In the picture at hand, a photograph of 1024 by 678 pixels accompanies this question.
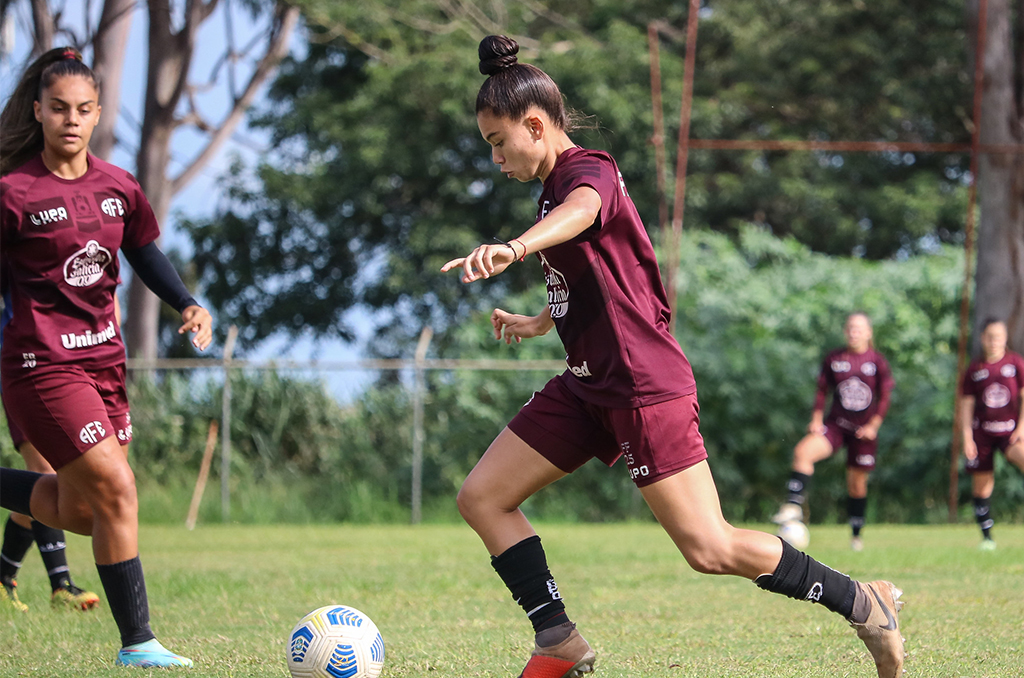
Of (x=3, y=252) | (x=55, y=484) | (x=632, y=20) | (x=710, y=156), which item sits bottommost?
(x=55, y=484)

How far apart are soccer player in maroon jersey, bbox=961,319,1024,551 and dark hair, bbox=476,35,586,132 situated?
7.85 metres

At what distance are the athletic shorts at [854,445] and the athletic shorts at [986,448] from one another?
90 cm

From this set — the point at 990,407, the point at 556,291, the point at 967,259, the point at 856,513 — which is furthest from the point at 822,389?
the point at 556,291

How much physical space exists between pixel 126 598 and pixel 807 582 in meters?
2.64

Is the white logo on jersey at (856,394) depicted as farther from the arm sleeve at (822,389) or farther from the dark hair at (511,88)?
→ the dark hair at (511,88)

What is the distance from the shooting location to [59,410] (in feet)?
14.2

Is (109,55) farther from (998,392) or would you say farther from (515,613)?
(515,613)

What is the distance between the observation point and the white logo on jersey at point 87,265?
4.45 m

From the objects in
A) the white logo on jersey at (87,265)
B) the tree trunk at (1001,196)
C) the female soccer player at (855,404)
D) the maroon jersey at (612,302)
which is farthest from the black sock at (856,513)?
the white logo on jersey at (87,265)

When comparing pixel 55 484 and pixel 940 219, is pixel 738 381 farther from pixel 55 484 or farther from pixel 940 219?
pixel 55 484

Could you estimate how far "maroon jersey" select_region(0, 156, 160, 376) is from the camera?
436cm

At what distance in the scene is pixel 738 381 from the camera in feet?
49.4

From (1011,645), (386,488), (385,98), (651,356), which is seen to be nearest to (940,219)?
(385,98)

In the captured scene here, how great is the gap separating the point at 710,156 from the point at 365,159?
684 centimetres
